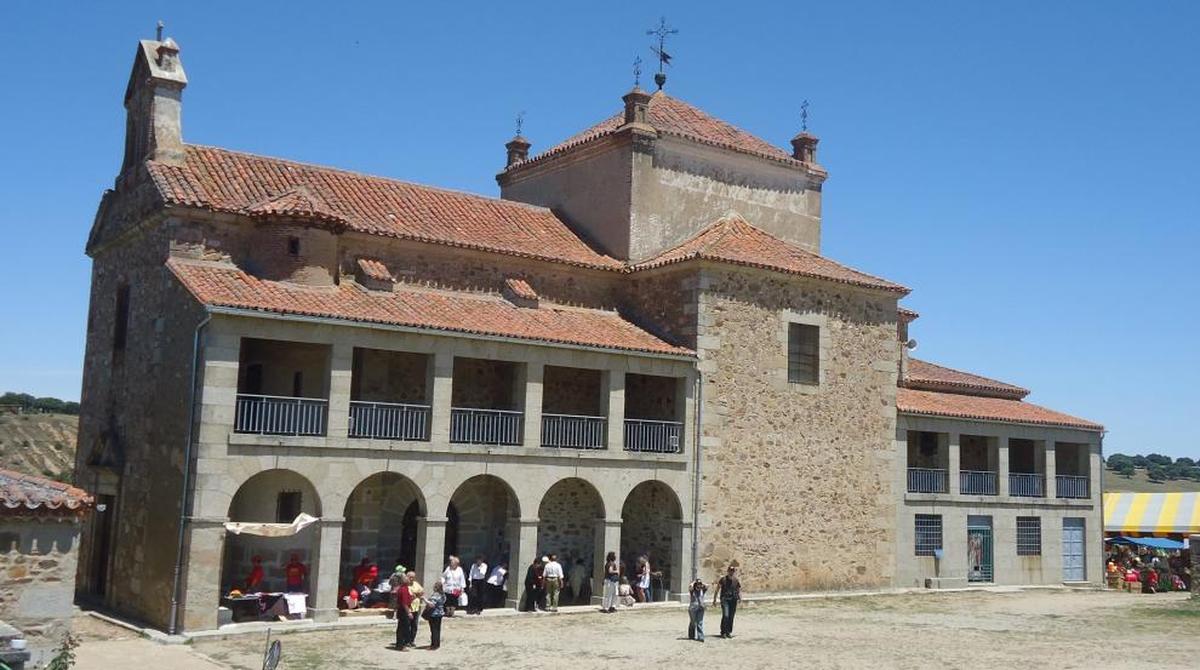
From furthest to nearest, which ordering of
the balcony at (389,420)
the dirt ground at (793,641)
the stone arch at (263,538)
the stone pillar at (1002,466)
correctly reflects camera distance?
the stone pillar at (1002,466), the stone arch at (263,538), the balcony at (389,420), the dirt ground at (793,641)

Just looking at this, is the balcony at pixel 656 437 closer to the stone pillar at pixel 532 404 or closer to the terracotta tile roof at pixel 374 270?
the stone pillar at pixel 532 404

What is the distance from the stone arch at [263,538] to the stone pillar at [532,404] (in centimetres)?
422

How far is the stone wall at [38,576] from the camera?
12406mm

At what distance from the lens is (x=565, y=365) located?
877 inches

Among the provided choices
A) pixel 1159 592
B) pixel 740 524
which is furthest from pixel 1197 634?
pixel 1159 592

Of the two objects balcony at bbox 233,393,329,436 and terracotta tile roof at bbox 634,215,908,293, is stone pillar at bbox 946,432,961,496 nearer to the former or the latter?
terracotta tile roof at bbox 634,215,908,293

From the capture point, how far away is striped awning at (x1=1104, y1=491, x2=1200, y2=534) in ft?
119

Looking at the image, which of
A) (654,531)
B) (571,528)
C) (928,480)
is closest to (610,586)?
(571,528)

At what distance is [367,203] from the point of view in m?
23.7

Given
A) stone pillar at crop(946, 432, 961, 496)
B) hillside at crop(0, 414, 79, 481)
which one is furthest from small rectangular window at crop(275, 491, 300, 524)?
hillside at crop(0, 414, 79, 481)

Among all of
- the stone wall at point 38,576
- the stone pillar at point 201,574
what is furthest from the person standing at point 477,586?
the stone wall at point 38,576

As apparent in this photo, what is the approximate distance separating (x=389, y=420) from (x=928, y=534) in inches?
575

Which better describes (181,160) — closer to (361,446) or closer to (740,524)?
(361,446)

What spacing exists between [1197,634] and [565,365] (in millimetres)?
12413
